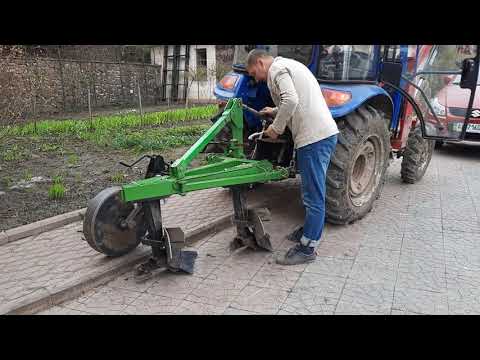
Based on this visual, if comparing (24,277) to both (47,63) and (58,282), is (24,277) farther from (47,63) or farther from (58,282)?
(47,63)

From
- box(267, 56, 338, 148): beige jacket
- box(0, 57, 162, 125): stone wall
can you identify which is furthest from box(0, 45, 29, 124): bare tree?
box(0, 57, 162, 125): stone wall

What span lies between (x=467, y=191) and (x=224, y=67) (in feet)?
37.2

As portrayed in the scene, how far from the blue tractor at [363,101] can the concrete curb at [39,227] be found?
1702 millimetres

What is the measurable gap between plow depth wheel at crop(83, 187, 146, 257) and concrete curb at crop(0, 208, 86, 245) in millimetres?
1112

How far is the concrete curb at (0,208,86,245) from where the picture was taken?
3859 mm

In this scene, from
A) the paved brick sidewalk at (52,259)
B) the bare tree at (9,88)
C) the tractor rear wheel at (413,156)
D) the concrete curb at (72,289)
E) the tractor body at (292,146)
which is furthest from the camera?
the tractor rear wheel at (413,156)

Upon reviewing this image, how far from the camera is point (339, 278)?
3.32 metres

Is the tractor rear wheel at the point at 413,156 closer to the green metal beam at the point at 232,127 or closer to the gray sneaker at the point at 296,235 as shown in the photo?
the gray sneaker at the point at 296,235

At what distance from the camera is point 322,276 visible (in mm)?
3355

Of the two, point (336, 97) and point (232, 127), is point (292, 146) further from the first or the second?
point (232, 127)

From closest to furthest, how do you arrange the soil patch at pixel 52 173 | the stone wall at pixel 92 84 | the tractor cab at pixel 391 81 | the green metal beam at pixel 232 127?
the green metal beam at pixel 232 127, the tractor cab at pixel 391 81, the soil patch at pixel 52 173, the stone wall at pixel 92 84

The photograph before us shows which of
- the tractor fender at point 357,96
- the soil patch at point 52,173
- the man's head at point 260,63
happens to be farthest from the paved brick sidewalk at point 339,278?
the soil patch at point 52,173

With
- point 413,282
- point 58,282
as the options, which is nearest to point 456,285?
point 413,282

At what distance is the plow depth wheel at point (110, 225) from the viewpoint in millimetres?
3166
